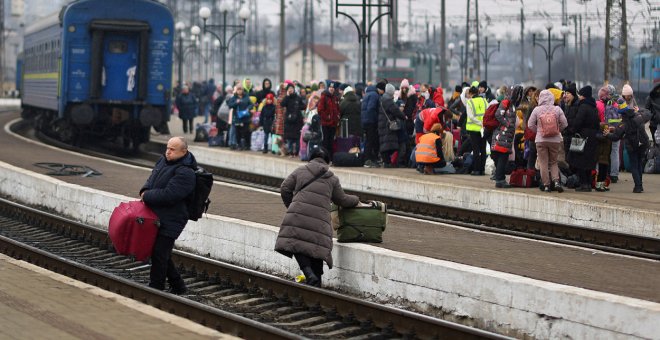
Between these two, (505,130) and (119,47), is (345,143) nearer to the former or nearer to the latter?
(505,130)

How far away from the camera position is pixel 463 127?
2423 centimetres

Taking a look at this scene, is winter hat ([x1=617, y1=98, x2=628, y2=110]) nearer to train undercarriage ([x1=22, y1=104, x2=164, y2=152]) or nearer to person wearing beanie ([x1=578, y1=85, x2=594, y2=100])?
person wearing beanie ([x1=578, y1=85, x2=594, y2=100])

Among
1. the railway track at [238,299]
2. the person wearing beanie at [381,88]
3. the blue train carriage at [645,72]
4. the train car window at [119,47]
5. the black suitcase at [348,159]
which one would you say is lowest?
the railway track at [238,299]

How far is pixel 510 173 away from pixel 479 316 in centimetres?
1225

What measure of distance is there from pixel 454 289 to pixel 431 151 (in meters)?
12.2

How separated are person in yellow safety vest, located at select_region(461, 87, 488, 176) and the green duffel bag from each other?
30.4 feet

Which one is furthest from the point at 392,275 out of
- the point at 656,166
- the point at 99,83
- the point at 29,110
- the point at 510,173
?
the point at 29,110

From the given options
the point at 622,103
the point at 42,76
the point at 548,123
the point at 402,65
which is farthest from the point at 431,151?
the point at 402,65

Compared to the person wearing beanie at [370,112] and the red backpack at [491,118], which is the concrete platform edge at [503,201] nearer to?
the person wearing beanie at [370,112]

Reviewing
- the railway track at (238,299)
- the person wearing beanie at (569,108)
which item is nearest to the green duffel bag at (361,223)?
the railway track at (238,299)

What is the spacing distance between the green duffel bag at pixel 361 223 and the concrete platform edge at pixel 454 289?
0.23 m

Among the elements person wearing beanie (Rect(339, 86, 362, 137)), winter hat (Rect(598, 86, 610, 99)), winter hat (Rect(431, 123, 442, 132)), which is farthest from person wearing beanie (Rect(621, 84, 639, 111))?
person wearing beanie (Rect(339, 86, 362, 137))

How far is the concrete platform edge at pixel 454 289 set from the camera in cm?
945

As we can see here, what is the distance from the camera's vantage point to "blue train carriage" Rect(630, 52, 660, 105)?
53.1 m
